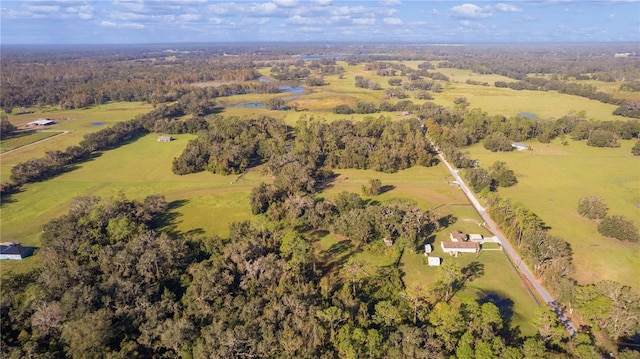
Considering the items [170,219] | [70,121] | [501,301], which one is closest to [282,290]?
[501,301]

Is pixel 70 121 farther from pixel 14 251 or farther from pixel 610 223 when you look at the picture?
pixel 610 223

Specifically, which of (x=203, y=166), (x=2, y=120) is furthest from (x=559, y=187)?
(x=2, y=120)

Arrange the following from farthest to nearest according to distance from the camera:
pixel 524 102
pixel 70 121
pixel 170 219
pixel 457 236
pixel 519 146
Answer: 1. pixel 524 102
2. pixel 70 121
3. pixel 519 146
4. pixel 170 219
5. pixel 457 236

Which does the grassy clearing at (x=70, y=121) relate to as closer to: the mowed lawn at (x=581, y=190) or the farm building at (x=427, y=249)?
the farm building at (x=427, y=249)

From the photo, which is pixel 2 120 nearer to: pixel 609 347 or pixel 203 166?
pixel 203 166

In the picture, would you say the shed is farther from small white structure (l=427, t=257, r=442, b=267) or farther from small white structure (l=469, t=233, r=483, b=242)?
small white structure (l=469, t=233, r=483, b=242)
